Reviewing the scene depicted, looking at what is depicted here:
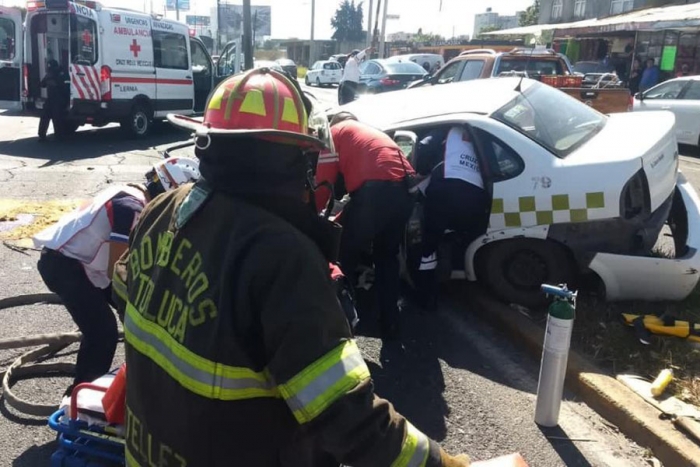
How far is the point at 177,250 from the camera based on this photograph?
1.46 meters

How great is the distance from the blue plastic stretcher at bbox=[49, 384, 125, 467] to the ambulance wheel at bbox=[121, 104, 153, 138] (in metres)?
11.4

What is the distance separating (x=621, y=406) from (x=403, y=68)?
57.8 ft

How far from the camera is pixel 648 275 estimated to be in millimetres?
4445

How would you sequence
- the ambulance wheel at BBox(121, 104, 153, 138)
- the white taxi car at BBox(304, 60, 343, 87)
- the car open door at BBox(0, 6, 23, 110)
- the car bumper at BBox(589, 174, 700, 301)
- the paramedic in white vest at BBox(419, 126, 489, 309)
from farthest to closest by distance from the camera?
1. the white taxi car at BBox(304, 60, 343, 87)
2. the ambulance wheel at BBox(121, 104, 153, 138)
3. the car open door at BBox(0, 6, 23, 110)
4. the paramedic in white vest at BBox(419, 126, 489, 309)
5. the car bumper at BBox(589, 174, 700, 301)

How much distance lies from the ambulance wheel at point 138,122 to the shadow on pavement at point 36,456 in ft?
35.5

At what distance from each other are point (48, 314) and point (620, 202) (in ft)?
12.4

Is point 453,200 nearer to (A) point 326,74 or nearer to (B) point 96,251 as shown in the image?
(B) point 96,251

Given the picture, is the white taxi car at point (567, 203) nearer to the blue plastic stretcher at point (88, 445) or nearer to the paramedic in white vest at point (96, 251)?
the paramedic in white vest at point (96, 251)

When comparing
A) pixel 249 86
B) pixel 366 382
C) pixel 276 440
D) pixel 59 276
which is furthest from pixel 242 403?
pixel 59 276

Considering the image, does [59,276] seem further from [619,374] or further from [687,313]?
[687,313]

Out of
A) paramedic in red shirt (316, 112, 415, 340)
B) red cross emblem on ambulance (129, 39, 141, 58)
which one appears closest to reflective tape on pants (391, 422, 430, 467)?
paramedic in red shirt (316, 112, 415, 340)

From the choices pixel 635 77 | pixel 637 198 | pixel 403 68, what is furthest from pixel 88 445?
pixel 635 77

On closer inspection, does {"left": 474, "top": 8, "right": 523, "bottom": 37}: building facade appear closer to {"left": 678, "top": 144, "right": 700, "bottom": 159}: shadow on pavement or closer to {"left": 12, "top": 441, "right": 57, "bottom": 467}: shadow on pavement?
{"left": 678, "top": 144, "right": 700, "bottom": 159}: shadow on pavement

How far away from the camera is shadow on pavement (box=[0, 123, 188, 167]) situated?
36.8 feet
